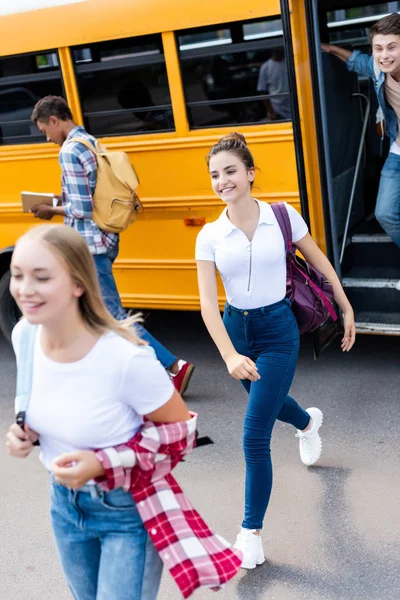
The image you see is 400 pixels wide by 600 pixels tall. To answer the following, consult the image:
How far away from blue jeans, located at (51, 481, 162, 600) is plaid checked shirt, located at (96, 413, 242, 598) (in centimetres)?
5

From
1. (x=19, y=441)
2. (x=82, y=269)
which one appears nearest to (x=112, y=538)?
(x=19, y=441)

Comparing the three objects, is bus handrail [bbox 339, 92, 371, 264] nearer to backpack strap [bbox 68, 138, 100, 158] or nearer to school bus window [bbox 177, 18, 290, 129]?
school bus window [bbox 177, 18, 290, 129]

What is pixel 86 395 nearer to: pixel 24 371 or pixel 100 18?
pixel 24 371

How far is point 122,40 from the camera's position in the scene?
15.6 ft

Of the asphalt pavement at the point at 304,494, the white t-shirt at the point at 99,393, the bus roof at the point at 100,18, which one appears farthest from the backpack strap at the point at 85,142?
the white t-shirt at the point at 99,393

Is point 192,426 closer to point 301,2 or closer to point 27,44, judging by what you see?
point 301,2

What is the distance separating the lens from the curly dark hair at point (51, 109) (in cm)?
471

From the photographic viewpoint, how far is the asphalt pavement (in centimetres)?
306

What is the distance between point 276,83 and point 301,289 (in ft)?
5.59

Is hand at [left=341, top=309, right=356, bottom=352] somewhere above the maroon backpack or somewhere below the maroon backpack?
below

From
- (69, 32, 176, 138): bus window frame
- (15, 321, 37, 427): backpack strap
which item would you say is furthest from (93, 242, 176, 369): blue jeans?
(15, 321, 37, 427): backpack strap

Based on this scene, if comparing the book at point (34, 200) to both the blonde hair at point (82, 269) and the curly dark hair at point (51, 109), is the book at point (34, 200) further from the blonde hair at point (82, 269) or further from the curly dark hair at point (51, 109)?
the blonde hair at point (82, 269)

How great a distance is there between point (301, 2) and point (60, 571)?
9.91 ft

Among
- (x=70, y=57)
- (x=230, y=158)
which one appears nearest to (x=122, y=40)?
(x=70, y=57)
